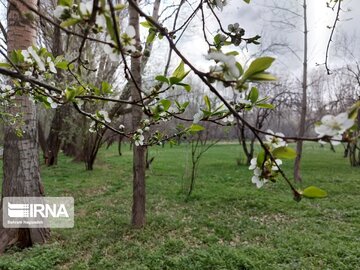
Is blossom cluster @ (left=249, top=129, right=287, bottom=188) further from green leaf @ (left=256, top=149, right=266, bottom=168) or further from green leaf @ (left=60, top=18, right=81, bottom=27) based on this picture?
green leaf @ (left=60, top=18, right=81, bottom=27)

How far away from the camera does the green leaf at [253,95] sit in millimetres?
712

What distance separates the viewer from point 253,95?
73 centimetres

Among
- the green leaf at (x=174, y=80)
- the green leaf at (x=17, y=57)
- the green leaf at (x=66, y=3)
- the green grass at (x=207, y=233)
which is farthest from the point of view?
the green grass at (x=207, y=233)

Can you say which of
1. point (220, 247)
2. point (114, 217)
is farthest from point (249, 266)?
point (114, 217)

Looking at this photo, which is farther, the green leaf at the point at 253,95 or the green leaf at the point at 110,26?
the green leaf at the point at 253,95

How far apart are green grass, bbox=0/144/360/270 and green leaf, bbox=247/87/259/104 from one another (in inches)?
100

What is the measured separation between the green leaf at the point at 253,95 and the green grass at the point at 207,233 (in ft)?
8.35

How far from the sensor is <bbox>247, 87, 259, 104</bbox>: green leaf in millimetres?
712

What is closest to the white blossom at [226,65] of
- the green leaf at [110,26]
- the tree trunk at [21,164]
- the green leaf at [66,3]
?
the green leaf at [110,26]

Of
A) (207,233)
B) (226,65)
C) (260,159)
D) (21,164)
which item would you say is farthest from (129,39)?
(207,233)

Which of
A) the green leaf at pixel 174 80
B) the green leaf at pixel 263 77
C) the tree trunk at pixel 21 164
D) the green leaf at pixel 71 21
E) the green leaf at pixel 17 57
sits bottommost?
the tree trunk at pixel 21 164

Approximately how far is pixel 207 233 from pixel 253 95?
3.42m

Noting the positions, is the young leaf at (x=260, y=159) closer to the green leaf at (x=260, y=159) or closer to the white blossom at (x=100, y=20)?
the green leaf at (x=260, y=159)

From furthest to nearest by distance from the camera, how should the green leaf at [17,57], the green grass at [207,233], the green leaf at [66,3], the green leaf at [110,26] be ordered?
the green grass at [207,233] < the green leaf at [17,57] < the green leaf at [66,3] < the green leaf at [110,26]
